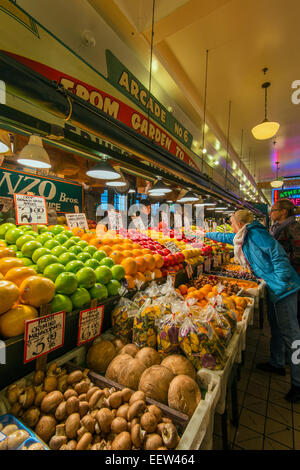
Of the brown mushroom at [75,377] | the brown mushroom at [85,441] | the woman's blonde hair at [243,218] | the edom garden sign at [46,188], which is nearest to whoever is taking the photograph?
the brown mushroom at [85,441]

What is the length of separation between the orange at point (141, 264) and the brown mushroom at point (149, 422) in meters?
1.42

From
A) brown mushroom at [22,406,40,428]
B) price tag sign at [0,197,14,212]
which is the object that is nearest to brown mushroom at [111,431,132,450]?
brown mushroom at [22,406,40,428]

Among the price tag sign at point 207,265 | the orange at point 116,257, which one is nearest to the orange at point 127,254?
the orange at point 116,257

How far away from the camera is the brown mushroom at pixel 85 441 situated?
0.79 metres

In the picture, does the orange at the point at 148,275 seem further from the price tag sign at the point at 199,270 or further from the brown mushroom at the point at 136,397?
the price tag sign at the point at 199,270

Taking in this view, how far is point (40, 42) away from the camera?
8.00ft

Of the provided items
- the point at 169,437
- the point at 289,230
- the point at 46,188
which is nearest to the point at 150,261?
the point at 169,437

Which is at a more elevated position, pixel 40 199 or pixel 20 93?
pixel 20 93

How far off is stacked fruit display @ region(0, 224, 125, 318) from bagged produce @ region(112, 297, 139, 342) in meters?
0.16

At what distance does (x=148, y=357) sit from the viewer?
1.28 metres
